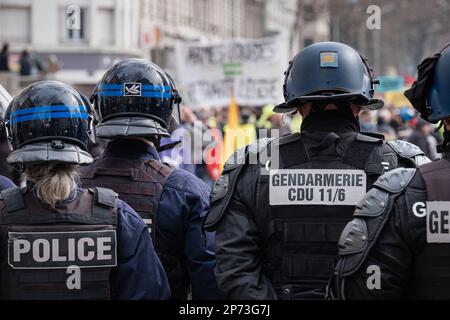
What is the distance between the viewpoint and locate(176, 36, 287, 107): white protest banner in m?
19.2

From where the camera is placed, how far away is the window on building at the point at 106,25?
43.8 meters

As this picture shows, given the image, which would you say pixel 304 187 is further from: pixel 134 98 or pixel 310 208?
pixel 134 98

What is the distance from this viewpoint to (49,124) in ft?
13.1

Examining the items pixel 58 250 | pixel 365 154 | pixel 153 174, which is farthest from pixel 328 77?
pixel 58 250

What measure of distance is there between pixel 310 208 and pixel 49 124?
105 centimetres

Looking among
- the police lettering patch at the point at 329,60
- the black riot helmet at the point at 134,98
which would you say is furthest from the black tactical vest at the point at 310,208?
the black riot helmet at the point at 134,98

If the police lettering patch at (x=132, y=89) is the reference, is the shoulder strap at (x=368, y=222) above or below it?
below

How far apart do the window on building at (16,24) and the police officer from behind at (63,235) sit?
38728 millimetres

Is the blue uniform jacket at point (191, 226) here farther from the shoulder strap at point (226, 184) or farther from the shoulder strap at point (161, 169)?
the shoulder strap at point (226, 184)

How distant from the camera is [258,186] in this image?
4.11 metres

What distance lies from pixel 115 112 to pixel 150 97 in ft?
0.60

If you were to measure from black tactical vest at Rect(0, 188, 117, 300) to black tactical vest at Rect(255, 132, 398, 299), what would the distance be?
25.6 inches

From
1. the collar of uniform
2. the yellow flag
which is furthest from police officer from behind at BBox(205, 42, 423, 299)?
the yellow flag
